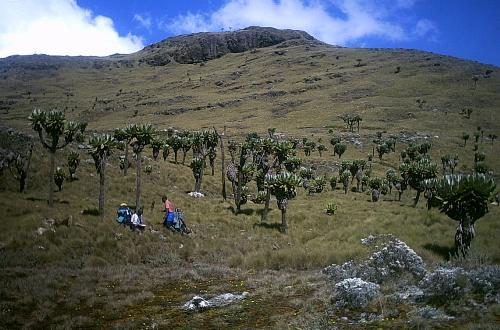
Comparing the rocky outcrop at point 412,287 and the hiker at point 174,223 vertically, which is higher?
the rocky outcrop at point 412,287

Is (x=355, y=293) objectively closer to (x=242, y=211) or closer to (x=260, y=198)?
(x=242, y=211)

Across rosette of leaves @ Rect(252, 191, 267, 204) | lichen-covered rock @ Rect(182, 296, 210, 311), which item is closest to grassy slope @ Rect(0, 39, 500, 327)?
lichen-covered rock @ Rect(182, 296, 210, 311)

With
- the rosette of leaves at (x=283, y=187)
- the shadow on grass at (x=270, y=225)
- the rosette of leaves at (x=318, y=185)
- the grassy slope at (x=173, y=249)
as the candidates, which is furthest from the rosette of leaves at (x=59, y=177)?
the rosette of leaves at (x=318, y=185)

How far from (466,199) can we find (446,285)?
9169 mm

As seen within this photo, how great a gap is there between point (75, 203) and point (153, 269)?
1540 centimetres

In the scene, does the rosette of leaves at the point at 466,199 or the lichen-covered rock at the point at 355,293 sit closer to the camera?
the lichen-covered rock at the point at 355,293

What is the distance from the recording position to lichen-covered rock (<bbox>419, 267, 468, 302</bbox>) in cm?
986

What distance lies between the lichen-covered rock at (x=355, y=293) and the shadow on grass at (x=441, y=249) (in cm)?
958

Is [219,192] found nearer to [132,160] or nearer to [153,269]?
[132,160]

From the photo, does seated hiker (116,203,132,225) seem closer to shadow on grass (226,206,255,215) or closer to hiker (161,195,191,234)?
hiker (161,195,191,234)

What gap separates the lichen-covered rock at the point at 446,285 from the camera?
9859mm

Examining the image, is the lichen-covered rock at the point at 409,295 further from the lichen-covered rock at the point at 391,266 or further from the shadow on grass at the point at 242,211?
the shadow on grass at the point at 242,211

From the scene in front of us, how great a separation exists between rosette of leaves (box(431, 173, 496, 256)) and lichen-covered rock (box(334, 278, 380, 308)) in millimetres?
8446

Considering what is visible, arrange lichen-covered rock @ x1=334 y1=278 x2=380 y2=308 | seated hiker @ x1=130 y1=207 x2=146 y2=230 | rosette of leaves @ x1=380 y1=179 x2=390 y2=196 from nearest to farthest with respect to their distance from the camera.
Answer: lichen-covered rock @ x1=334 y1=278 x2=380 y2=308 < seated hiker @ x1=130 y1=207 x2=146 y2=230 < rosette of leaves @ x1=380 y1=179 x2=390 y2=196
